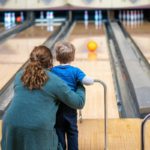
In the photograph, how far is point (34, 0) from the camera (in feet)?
35.4

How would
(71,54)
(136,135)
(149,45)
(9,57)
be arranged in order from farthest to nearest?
1. (149,45)
2. (9,57)
3. (136,135)
4. (71,54)

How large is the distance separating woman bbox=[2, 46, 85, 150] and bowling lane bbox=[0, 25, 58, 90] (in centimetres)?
230

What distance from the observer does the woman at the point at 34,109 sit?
2.38 metres

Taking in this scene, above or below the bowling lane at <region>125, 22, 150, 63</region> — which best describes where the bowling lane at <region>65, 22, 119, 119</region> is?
below

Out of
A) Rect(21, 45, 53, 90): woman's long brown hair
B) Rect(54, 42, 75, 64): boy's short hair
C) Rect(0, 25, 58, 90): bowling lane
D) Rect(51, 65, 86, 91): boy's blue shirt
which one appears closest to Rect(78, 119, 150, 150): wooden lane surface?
Rect(51, 65, 86, 91): boy's blue shirt

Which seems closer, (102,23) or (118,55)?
(118,55)

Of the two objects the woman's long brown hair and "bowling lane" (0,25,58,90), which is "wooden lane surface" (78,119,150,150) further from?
"bowling lane" (0,25,58,90)

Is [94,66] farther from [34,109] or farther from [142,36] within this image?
[34,109]

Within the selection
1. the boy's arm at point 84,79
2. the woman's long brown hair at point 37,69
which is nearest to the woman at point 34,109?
the woman's long brown hair at point 37,69

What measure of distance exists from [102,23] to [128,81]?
542 cm

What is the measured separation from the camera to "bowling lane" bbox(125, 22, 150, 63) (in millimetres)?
6523

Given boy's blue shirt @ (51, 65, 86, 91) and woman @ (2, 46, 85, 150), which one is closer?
woman @ (2, 46, 85, 150)

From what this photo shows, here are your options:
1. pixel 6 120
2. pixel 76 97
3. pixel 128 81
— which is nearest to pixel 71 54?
pixel 76 97

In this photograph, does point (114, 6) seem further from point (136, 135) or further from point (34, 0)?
point (136, 135)
